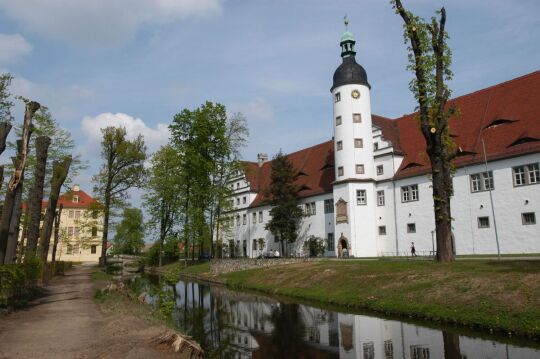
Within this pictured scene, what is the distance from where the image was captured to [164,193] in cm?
4853

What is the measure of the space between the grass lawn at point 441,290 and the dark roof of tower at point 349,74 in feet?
76.7

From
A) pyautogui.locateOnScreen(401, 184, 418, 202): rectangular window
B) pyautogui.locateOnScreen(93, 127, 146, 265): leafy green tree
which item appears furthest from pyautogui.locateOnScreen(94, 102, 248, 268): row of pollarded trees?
pyautogui.locateOnScreen(401, 184, 418, 202): rectangular window

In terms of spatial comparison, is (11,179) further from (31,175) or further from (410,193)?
(410,193)

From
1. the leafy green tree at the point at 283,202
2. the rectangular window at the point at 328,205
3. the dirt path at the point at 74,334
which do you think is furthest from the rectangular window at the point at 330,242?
the dirt path at the point at 74,334

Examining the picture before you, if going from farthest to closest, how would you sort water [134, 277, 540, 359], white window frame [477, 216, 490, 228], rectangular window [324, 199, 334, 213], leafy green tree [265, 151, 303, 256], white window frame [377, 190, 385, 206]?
leafy green tree [265, 151, 303, 256] < rectangular window [324, 199, 334, 213] < white window frame [377, 190, 385, 206] < white window frame [477, 216, 490, 228] < water [134, 277, 540, 359]

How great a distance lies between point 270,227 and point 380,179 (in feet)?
42.5

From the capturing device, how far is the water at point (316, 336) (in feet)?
35.1

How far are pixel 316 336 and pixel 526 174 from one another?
79.9 ft

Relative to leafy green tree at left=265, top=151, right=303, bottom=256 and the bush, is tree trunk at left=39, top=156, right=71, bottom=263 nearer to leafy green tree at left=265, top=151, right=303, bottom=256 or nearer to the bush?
the bush

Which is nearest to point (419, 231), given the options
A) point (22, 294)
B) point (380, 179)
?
point (380, 179)

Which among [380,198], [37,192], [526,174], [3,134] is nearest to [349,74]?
[380,198]

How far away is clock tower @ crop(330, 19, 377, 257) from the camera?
135 ft

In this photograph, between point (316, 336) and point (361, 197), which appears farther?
point (361, 197)

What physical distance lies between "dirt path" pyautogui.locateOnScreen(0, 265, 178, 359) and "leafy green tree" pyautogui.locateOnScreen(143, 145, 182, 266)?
3093cm
